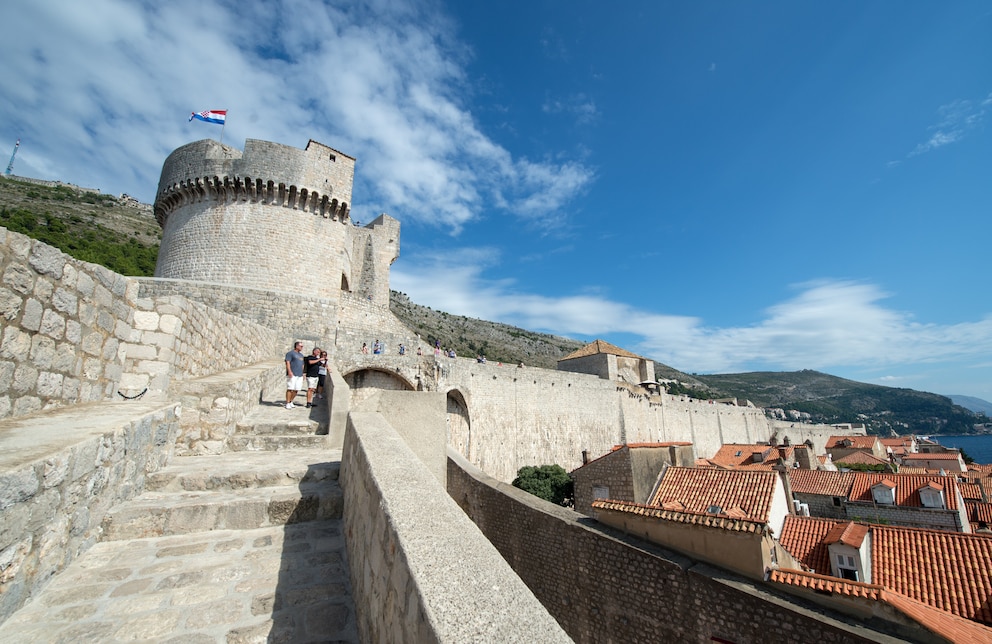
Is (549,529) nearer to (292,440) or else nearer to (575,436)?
(292,440)

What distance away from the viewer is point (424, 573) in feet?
4.41

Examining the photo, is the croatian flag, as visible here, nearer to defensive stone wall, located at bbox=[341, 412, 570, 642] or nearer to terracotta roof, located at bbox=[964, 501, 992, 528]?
defensive stone wall, located at bbox=[341, 412, 570, 642]

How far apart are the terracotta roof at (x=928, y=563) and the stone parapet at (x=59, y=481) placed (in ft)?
37.0

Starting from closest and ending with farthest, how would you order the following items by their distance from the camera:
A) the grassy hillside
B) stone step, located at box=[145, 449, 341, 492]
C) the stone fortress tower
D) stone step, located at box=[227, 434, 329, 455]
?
1. stone step, located at box=[145, 449, 341, 492]
2. stone step, located at box=[227, 434, 329, 455]
3. the stone fortress tower
4. the grassy hillside

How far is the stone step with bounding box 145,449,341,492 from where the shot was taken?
3.36 m

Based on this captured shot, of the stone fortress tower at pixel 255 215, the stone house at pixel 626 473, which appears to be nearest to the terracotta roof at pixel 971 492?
the stone house at pixel 626 473

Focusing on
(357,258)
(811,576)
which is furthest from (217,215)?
(811,576)

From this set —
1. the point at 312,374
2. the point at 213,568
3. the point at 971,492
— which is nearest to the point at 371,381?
the point at 312,374

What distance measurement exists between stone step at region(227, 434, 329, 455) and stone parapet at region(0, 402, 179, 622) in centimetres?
130

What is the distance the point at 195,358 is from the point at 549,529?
24.2ft

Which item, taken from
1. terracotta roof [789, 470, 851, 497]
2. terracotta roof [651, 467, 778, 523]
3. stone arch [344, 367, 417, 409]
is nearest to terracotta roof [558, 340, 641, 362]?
terracotta roof [789, 470, 851, 497]

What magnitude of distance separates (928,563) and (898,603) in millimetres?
4828

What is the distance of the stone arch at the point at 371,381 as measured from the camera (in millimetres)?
13984

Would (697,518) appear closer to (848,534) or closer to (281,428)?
(848,534)
